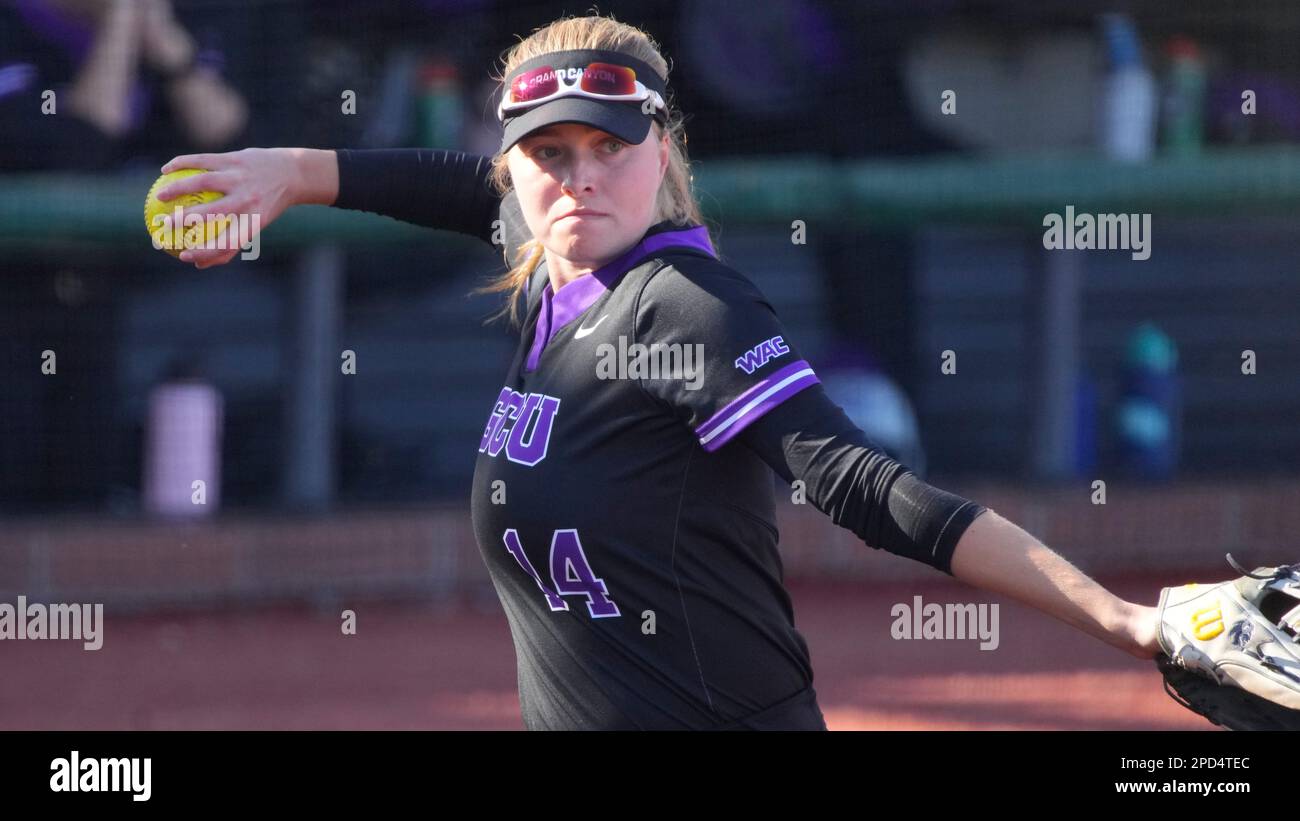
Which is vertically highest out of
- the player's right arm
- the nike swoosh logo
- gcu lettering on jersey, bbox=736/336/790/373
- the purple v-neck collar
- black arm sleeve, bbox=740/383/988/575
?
the player's right arm

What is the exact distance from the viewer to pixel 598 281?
1959mm

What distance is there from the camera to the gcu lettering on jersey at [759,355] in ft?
5.72

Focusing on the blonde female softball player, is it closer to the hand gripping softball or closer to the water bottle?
the hand gripping softball

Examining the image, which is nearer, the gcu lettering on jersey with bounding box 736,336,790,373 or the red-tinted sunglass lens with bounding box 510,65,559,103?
the gcu lettering on jersey with bounding box 736,336,790,373

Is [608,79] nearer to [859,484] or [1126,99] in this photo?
[859,484]

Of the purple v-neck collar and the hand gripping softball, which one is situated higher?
the purple v-neck collar

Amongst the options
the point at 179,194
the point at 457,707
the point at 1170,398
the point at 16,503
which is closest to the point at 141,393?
the point at 16,503

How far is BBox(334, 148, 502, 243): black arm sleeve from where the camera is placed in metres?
2.43

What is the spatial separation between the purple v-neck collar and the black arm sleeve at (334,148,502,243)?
0.49 metres

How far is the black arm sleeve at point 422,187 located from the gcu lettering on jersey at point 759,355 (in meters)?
0.83

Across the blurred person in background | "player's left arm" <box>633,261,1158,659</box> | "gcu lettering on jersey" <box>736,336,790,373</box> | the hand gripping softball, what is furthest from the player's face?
the blurred person in background

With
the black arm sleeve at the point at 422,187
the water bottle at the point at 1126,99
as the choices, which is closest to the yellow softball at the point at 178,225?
the black arm sleeve at the point at 422,187

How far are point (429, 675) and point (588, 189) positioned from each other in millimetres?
4350

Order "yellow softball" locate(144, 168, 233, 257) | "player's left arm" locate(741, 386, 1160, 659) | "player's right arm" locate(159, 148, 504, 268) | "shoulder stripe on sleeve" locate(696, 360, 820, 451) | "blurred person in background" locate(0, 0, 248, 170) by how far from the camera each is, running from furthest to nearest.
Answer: "blurred person in background" locate(0, 0, 248, 170) < "player's right arm" locate(159, 148, 504, 268) < "yellow softball" locate(144, 168, 233, 257) < "shoulder stripe on sleeve" locate(696, 360, 820, 451) < "player's left arm" locate(741, 386, 1160, 659)
